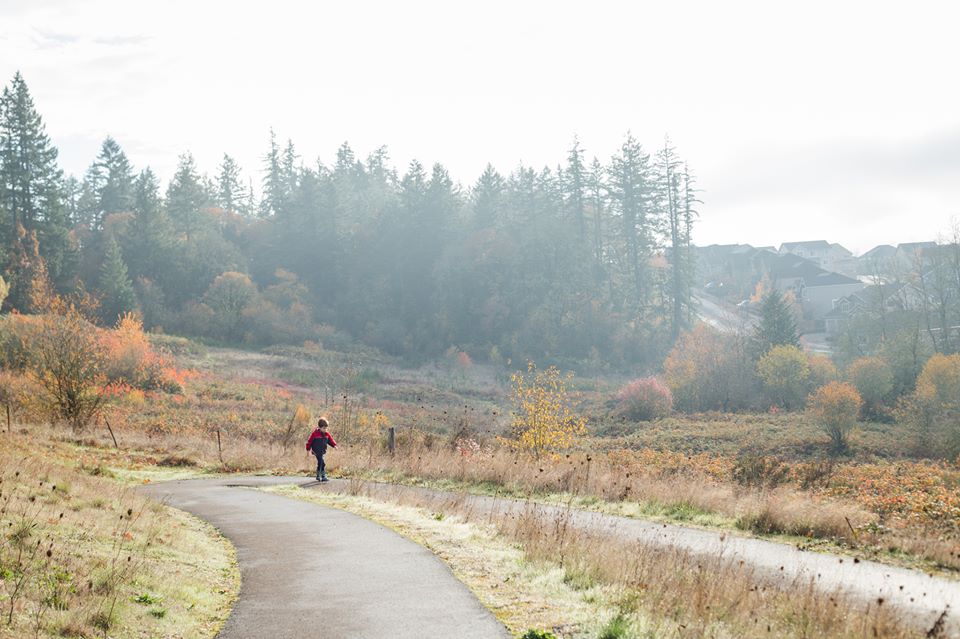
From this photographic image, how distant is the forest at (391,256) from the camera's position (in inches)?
3255

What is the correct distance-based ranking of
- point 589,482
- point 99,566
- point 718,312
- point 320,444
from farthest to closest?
point 718,312
point 320,444
point 589,482
point 99,566

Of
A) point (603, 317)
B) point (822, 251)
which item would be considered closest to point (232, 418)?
point (603, 317)

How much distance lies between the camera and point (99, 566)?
8.76 metres

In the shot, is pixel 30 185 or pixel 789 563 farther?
pixel 30 185

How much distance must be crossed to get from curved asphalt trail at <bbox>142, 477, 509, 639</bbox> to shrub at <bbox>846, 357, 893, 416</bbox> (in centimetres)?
4651

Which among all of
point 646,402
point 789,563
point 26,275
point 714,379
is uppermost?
point 26,275

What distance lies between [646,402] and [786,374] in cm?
1092

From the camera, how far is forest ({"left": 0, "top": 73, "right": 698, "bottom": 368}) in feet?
271

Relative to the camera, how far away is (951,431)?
3825 cm

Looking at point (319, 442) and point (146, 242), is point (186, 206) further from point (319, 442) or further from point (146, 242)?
point (319, 442)

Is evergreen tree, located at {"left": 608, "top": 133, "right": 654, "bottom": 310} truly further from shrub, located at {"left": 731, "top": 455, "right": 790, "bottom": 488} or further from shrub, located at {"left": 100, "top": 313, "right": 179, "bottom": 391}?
shrub, located at {"left": 731, "top": 455, "right": 790, "bottom": 488}

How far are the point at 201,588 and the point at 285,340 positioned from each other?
77819mm

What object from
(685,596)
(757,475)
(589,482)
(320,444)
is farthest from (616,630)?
(757,475)

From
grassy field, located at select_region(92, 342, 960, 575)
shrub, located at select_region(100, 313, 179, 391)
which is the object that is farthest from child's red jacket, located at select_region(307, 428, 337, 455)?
shrub, located at select_region(100, 313, 179, 391)
